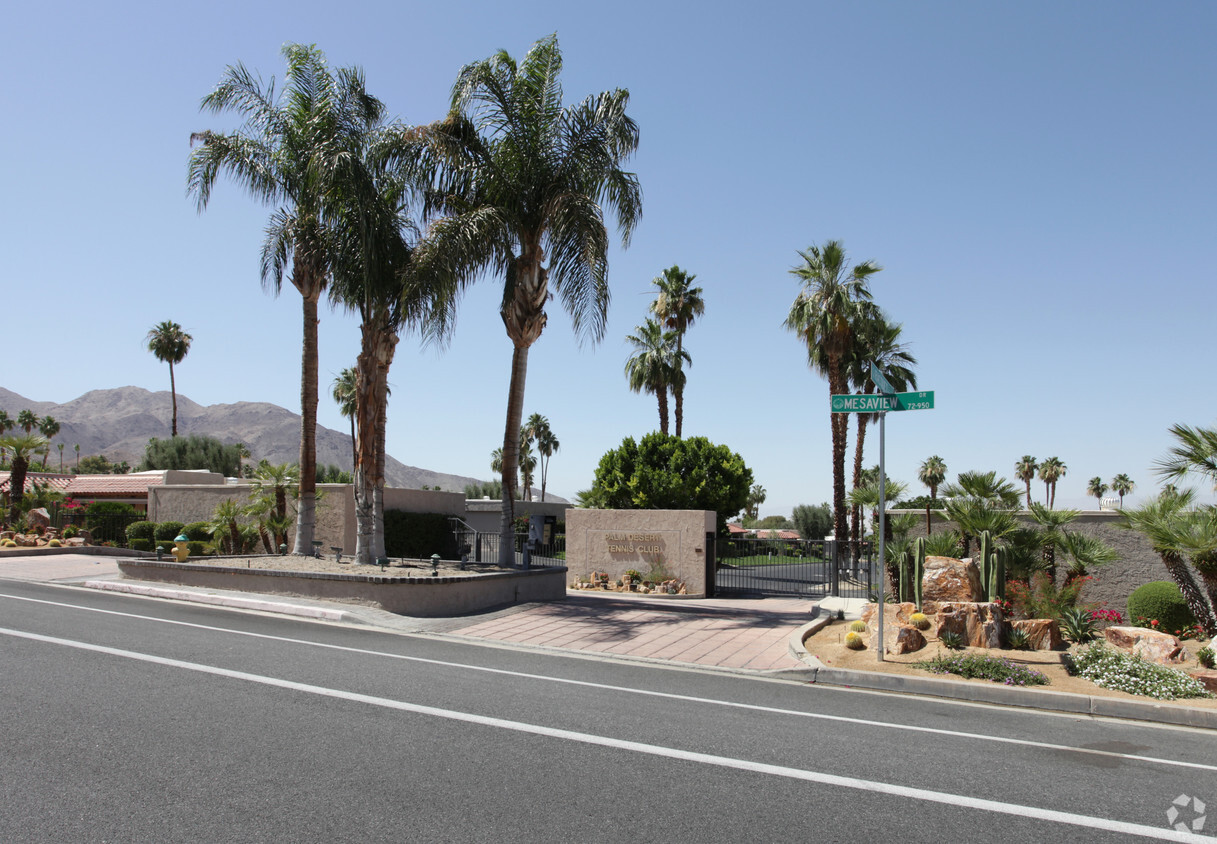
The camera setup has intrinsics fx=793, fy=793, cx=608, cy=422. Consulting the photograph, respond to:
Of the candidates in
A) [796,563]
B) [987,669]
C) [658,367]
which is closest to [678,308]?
[658,367]

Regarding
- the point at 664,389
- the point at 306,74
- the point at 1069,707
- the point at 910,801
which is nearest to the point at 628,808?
the point at 910,801

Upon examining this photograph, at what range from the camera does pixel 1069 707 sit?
796 centimetres

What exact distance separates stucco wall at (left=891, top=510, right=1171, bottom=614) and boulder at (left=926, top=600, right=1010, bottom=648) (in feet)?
19.1

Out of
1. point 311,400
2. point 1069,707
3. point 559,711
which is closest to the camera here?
point 559,711

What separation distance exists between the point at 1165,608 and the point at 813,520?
6156 cm

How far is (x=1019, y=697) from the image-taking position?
8.19 m

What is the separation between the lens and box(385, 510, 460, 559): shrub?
23609 mm

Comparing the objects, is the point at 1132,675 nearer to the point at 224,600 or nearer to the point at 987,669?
the point at 987,669

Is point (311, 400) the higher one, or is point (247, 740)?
point (311, 400)

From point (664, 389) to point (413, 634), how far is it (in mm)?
28281

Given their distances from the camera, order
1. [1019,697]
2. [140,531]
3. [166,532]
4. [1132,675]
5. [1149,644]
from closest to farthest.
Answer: [1019,697] < [1132,675] < [1149,644] < [166,532] < [140,531]

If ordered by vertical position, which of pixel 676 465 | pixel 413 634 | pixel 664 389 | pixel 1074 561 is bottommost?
pixel 413 634

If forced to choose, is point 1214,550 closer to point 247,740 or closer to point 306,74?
point 247,740

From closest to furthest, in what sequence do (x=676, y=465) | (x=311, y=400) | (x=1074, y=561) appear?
(x=1074, y=561), (x=311, y=400), (x=676, y=465)
